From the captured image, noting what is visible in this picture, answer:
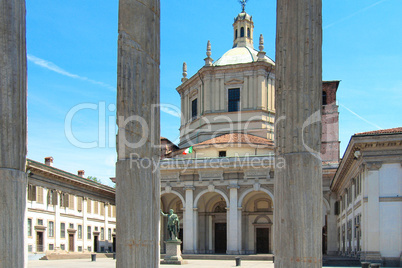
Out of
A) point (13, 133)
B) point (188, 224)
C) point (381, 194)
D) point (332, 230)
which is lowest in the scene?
point (332, 230)

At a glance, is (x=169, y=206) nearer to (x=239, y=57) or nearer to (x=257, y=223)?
(x=257, y=223)

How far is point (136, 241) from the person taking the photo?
9062mm

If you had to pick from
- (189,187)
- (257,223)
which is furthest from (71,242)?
(257,223)

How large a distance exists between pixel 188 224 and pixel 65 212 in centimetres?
1070

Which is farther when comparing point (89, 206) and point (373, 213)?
point (89, 206)

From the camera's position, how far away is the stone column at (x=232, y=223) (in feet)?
147

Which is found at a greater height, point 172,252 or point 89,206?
point 89,206

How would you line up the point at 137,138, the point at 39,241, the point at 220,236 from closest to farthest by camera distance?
the point at 137,138 < the point at 39,241 < the point at 220,236

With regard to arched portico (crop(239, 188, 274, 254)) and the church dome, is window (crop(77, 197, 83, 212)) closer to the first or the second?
arched portico (crop(239, 188, 274, 254))

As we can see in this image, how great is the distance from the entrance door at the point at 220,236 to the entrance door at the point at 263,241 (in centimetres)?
336

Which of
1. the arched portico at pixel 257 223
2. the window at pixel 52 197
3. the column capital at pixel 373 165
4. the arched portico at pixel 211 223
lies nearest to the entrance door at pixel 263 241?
the arched portico at pixel 257 223

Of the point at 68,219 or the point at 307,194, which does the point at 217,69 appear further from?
the point at 307,194

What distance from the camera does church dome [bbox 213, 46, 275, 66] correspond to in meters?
50.7

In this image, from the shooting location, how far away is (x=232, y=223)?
45312mm
